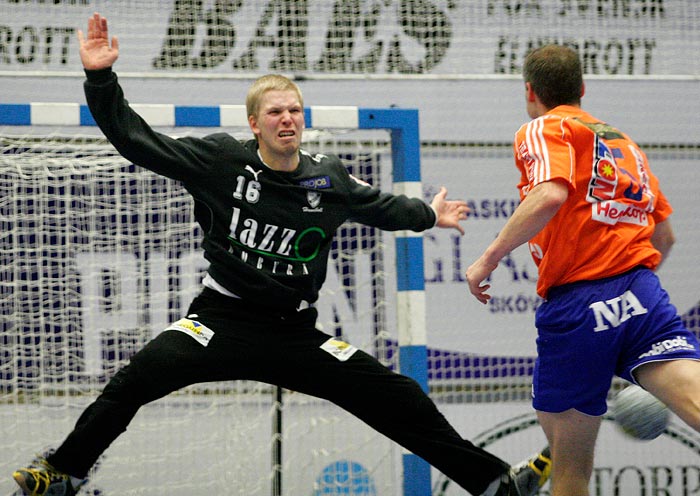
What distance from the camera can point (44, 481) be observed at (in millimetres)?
3297

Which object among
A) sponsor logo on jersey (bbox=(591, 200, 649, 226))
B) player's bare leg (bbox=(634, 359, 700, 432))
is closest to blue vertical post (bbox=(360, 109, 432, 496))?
sponsor logo on jersey (bbox=(591, 200, 649, 226))

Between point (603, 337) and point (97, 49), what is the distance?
6.45 ft

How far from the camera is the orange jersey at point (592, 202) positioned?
10.0ft

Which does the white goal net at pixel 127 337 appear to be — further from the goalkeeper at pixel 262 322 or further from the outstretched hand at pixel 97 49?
the outstretched hand at pixel 97 49

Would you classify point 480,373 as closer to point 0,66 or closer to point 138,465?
point 138,465

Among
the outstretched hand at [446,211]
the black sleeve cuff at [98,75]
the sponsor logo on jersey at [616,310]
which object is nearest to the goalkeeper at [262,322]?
the black sleeve cuff at [98,75]

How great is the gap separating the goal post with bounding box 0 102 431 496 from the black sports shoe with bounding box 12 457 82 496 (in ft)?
4.11

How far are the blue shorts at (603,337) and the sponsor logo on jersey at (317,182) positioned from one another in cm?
104

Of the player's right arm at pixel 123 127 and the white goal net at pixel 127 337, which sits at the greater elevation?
the player's right arm at pixel 123 127

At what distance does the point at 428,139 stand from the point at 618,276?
2758 millimetres

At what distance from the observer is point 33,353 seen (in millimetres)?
4598

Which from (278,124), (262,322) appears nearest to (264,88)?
(278,124)

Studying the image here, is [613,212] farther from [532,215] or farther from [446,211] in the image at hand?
[446,211]

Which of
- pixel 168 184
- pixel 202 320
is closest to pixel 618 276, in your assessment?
pixel 202 320
